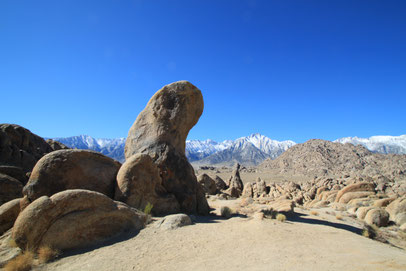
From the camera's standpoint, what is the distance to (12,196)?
28.3 ft

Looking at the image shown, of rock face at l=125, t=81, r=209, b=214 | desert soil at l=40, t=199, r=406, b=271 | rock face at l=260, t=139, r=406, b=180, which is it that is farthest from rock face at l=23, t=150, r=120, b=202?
rock face at l=260, t=139, r=406, b=180

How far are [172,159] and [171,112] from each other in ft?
8.83

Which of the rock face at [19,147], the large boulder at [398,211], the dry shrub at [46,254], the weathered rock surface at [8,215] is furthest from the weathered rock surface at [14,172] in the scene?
the large boulder at [398,211]

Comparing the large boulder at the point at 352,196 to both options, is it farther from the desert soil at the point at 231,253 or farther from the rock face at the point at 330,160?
the rock face at the point at 330,160

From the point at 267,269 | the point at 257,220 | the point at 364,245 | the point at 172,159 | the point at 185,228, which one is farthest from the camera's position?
the point at 172,159

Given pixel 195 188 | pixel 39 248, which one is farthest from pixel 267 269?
pixel 195 188

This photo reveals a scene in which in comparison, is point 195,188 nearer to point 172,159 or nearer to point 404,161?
point 172,159

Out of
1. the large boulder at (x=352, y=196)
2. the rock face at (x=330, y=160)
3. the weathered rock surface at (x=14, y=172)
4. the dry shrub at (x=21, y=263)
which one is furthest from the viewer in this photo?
the rock face at (x=330, y=160)

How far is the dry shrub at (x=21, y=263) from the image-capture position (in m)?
4.42

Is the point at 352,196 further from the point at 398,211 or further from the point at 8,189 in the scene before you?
the point at 8,189

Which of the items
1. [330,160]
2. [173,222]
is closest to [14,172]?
[173,222]

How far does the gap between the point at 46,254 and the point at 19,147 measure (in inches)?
699

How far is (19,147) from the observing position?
60.6 feet

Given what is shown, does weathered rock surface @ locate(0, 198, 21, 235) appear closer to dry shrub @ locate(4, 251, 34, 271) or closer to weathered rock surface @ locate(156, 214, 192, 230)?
dry shrub @ locate(4, 251, 34, 271)
